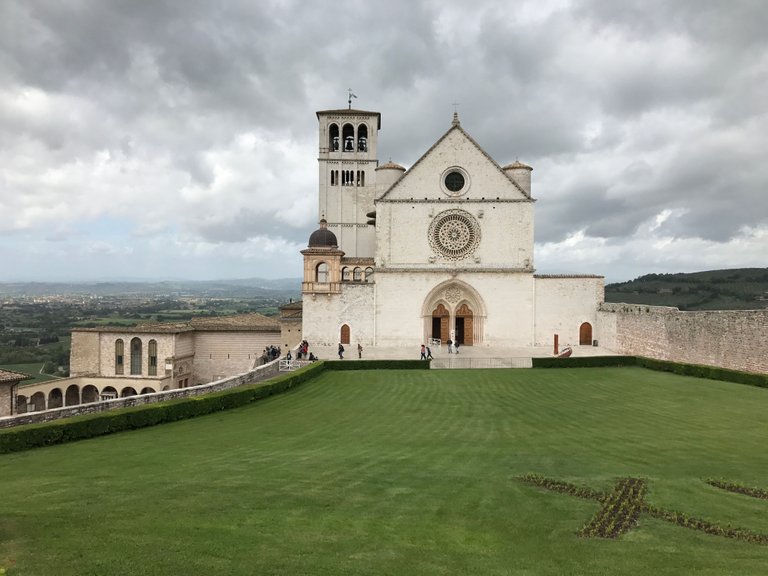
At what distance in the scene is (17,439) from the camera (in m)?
13.8

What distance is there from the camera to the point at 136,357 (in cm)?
4200

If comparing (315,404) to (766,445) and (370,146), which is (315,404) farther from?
(370,146)

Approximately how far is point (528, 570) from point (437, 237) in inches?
1392

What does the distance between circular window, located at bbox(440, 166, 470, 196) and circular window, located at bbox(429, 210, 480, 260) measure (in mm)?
1561

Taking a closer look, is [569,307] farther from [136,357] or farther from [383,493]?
[383,493]

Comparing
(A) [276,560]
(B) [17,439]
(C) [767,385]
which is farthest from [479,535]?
(C) [767,385]

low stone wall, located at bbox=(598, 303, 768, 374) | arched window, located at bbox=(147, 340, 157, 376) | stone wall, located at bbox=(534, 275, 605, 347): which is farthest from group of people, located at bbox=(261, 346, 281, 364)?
low stone wall, located at bbox=(598, 303, 768, 374)

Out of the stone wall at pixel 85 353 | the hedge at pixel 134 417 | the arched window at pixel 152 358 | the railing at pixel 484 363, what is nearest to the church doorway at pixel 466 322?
the railing at pixel 484 363

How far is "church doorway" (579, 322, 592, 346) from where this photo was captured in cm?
4056

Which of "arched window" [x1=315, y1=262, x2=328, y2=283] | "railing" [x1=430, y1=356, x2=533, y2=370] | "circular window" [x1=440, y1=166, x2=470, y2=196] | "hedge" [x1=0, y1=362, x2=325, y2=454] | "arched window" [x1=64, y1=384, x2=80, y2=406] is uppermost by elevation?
"circular window" [x1=440, y1=166, x2=470, y2=196]

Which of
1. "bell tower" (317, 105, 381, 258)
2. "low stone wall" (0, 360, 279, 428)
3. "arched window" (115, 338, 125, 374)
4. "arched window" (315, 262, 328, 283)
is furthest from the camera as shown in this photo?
"bell tower" (317, 105, 381, 258)

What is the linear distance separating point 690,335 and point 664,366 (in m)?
2.43

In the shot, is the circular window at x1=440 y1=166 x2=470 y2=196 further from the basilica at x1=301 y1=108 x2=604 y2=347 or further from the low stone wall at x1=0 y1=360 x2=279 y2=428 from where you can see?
the low stone wall at x1=0 y1=360 x2=279 y2=428

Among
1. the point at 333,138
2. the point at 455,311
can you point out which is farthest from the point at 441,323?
the point at 333,138
